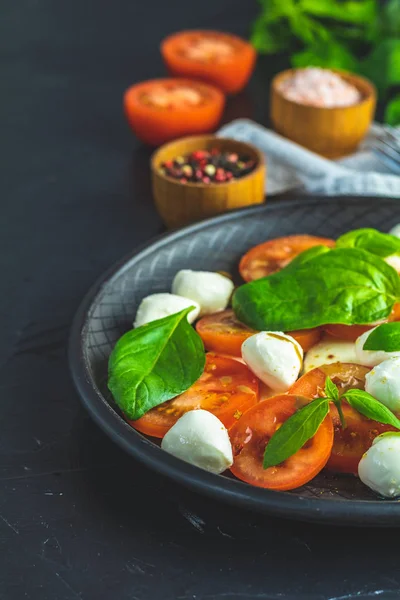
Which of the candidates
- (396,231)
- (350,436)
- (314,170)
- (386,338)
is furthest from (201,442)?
(314,170)

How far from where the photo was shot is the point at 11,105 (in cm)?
253

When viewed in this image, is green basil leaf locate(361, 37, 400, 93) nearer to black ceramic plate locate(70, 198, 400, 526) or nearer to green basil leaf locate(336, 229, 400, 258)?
black ceramic plate locate(70, 198, 400, 526)

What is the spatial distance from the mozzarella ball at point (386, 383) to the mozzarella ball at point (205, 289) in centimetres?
34

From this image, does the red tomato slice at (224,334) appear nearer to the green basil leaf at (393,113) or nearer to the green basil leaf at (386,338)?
the green basil leaf at (386,338)

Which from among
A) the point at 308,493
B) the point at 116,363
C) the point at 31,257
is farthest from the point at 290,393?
the point at 31,257

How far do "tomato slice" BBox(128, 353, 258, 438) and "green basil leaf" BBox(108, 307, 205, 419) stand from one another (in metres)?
0.01

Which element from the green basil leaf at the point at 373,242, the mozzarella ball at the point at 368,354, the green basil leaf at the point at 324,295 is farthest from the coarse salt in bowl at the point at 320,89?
the mozzarella ball at the point at 368,354

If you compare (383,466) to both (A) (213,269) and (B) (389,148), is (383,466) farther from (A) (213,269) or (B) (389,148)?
(B) (389,148)

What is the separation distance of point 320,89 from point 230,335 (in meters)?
1.04

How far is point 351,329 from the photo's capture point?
4.16ft

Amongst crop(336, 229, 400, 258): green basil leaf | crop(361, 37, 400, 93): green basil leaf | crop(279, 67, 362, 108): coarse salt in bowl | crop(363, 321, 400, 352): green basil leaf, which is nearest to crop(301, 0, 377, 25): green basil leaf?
crop(361, 37, 400, 93): green basil leaf

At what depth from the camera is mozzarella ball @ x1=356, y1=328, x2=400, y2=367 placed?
3.81 ft

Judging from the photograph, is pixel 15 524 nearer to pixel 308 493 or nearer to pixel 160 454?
pixel 160 454

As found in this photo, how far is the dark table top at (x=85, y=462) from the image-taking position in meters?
0.99
